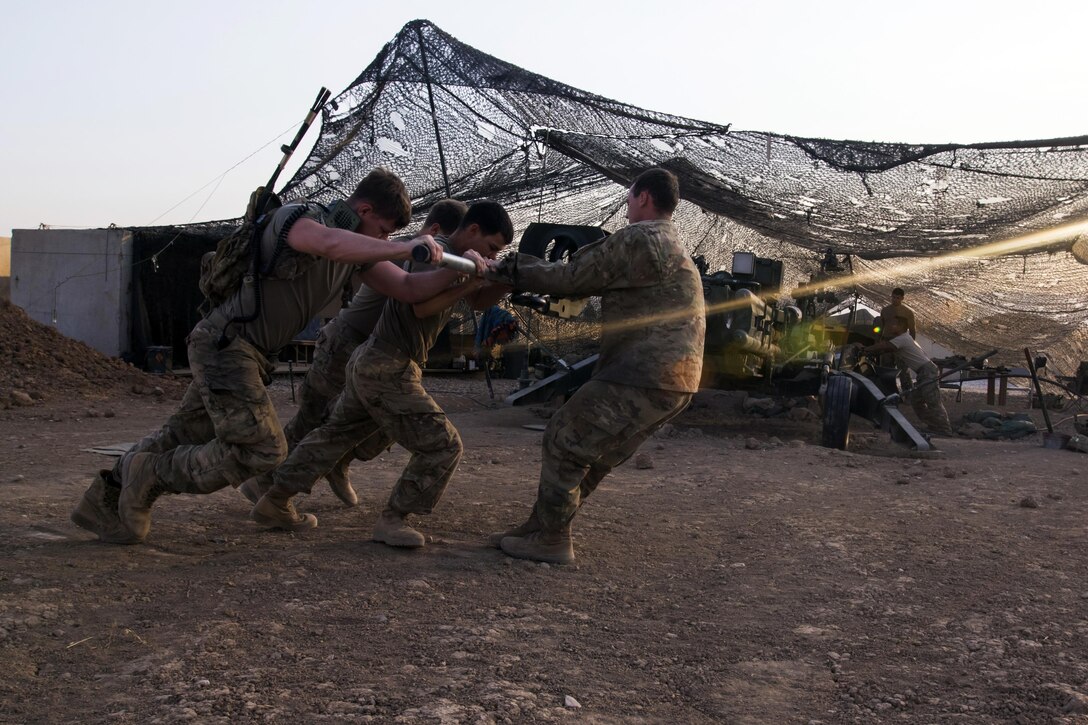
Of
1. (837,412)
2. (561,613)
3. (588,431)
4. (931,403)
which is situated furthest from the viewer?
(931,403)

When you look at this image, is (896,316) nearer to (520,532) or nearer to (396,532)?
(520,532)

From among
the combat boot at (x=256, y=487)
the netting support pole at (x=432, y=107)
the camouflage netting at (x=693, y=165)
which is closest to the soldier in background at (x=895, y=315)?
the camouflage netting at (x=693, y=165)

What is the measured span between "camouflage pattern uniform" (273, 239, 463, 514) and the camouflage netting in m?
6.63

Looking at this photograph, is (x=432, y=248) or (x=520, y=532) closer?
(x=432, y=248)

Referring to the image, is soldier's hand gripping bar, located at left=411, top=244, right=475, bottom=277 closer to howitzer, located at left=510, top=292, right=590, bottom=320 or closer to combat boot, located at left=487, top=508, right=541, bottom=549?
howitzer, located at left=510, top=292, right=590, bottom=320

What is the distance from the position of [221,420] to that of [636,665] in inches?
75.5

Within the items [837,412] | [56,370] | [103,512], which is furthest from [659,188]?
[56,370]

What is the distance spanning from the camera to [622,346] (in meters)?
4.36

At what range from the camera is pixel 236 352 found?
3982 millimetres

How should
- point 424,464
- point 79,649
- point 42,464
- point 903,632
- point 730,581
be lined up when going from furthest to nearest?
point 42,464, point 424,464, point 730,581, point 903,632, point 79,649

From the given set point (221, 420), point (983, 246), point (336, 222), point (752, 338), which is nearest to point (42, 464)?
point (221, 420)

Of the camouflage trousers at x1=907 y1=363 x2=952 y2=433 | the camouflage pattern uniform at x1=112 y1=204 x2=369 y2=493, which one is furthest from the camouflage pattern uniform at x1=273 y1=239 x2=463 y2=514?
the camouflage trousers at x1=907 y1=363 x2=952 y2=433

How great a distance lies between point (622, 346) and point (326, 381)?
6.07 ft

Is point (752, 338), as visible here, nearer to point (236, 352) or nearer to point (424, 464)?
point (424, 464)
